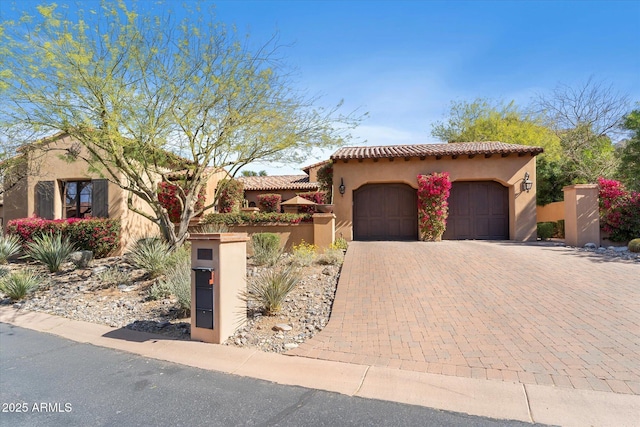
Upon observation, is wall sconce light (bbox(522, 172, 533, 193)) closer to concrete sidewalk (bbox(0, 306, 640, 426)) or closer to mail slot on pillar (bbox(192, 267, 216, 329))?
concrete sidewalk (bbox(0, 306, 640, 426))

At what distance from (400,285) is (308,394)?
14.5 ft

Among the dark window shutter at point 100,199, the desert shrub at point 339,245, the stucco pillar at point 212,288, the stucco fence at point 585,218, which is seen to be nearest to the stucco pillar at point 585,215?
the stucco fence at point 585,218

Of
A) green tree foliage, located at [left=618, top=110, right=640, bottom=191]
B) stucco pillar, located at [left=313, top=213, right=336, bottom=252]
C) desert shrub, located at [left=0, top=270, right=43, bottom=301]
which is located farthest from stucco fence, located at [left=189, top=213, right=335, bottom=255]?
green tree foliage, located at [left=618, top=110, right=640, bottom=191]

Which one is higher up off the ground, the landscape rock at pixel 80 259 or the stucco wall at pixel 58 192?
the stucco wall at pixel 58 192

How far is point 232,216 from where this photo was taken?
42.2ft

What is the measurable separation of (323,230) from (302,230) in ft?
2.82

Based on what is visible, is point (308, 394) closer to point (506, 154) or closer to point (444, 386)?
point (444, 386)

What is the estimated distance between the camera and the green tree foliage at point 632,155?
13164 mm

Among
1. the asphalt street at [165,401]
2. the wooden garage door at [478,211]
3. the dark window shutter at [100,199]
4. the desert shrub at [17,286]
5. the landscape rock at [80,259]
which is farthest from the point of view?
the wooden garage door at [478,211]

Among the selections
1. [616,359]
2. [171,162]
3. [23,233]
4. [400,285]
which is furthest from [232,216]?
[616,359]

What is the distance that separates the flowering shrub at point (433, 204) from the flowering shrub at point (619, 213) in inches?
216

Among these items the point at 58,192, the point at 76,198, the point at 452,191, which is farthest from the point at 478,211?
the point at 58,192

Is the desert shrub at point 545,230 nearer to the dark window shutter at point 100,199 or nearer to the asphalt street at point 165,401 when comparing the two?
the asphalt street at point 165,401

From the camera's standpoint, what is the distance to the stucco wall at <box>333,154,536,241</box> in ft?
48.2
